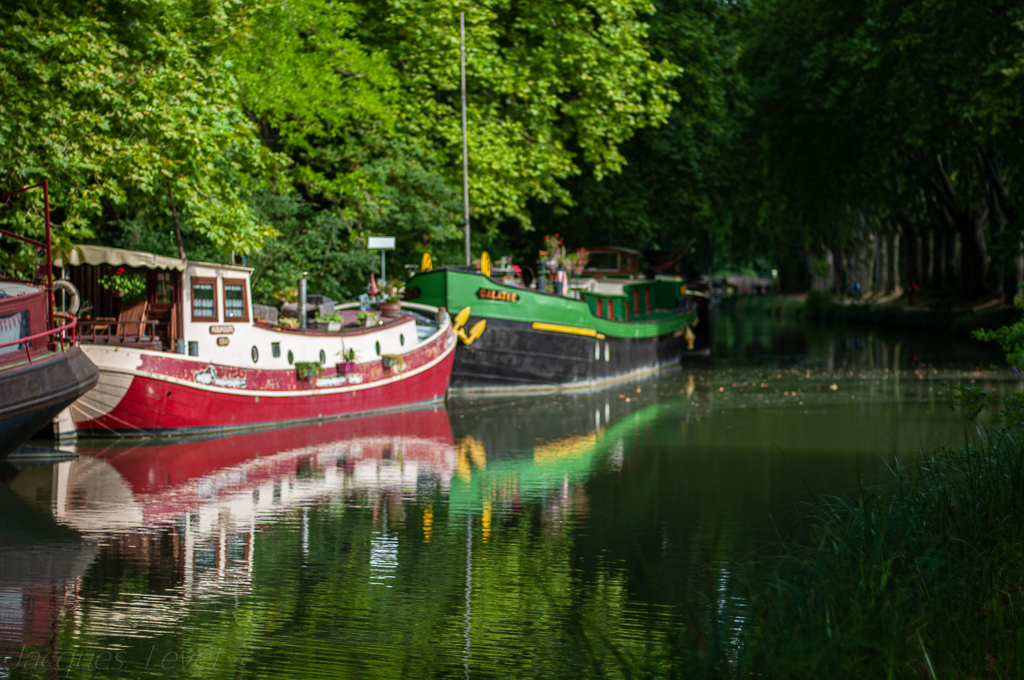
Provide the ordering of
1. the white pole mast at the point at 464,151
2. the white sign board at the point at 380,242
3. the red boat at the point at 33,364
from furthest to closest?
the white pole mast at the point at 464,151 → the white sign board at the point at 380,242 → the red boat at the point at 33,364

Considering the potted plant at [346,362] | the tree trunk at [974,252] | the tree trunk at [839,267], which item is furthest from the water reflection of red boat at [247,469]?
the tree trunk at [839,267]

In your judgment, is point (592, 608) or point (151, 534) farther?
point (151, 534)

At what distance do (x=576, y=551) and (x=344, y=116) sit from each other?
19.3m

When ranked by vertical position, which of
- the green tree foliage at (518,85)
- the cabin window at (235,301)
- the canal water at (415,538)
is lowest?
the canal water at (415,538)

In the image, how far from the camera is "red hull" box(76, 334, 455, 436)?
17250mm

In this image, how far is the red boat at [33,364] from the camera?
13.6 m

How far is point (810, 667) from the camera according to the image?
18.7 feet

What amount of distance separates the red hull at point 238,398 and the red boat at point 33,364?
1.87 metres

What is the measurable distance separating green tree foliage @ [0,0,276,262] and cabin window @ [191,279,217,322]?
1026mm

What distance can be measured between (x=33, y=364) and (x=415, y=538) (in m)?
5.64

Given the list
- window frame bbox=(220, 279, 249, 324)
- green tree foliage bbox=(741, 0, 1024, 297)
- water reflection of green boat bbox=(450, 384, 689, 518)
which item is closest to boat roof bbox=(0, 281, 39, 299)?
window frame bbox=(220, 279, 249, 324)

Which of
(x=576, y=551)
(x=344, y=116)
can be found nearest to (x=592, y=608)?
(x=576, y=551)

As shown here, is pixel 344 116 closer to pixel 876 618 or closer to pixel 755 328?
pixel 876 618

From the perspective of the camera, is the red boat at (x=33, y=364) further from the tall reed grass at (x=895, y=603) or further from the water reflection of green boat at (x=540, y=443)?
the tall reed grass at (x=895, y=603)
